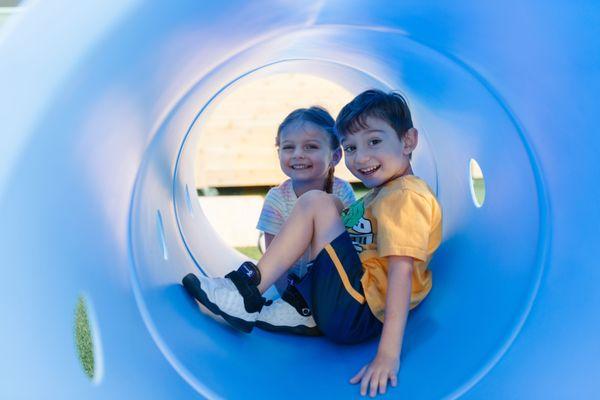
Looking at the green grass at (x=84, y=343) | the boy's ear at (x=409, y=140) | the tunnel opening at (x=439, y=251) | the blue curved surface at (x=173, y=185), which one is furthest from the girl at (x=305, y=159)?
the green grass at (x=84, y=343)

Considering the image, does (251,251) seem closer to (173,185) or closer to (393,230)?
(173,185)

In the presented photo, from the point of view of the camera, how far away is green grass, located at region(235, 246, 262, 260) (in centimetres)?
416

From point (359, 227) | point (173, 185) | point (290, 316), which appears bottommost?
point (290, 316)

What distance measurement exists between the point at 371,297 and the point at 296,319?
0.33m

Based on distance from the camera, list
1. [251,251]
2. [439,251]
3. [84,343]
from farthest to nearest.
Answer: [251,251] → [84,343] → [439,251]

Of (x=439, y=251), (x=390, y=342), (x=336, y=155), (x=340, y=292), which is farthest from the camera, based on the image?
(x=336, y=155)

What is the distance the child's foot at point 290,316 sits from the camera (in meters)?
2.26

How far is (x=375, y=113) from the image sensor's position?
2.21 meters

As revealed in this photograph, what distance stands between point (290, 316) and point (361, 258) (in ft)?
1.07

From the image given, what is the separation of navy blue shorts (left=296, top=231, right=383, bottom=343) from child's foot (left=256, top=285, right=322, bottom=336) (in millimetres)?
162

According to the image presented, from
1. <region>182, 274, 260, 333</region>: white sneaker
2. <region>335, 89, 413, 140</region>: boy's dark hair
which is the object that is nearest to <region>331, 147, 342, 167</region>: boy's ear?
<region>335, 89, 413, 140</region>: boy's dark hair

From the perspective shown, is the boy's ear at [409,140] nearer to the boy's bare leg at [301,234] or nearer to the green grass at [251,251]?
the boy's bare leg at [301,234]

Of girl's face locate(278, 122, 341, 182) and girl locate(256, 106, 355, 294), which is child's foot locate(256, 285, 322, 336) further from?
girl's face locate(278, 122, 341, 182)

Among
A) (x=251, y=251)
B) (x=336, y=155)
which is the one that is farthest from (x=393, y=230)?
(x=251, y=251)
